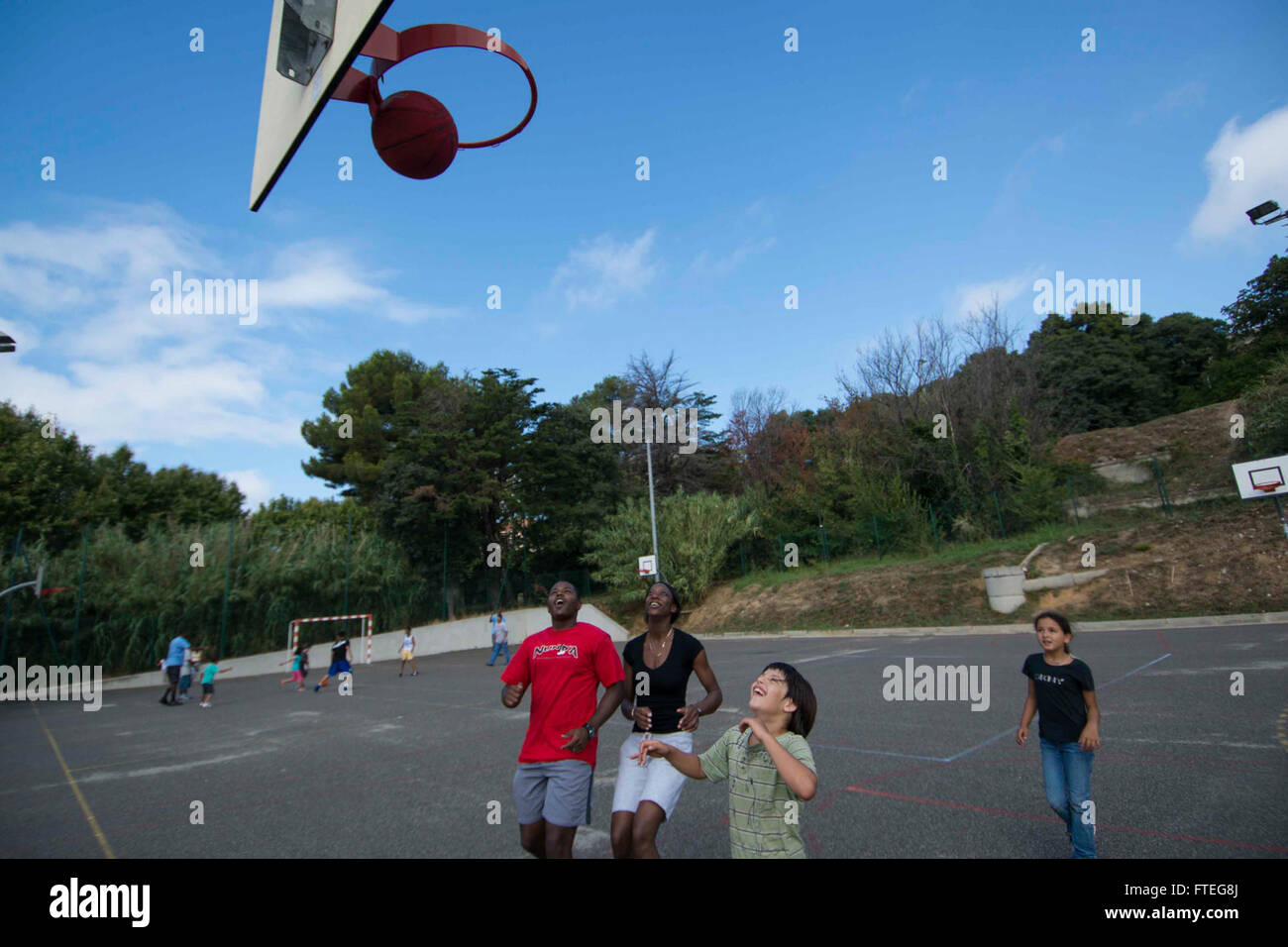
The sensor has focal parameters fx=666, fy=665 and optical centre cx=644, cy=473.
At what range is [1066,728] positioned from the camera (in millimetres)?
3963

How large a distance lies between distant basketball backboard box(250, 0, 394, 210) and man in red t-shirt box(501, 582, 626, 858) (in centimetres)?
272

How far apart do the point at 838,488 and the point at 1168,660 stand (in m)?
21.5

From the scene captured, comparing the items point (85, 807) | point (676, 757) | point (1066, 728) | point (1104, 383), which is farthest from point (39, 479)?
point (1104, 383)

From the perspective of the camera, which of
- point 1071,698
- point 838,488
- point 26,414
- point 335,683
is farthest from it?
point 26,414

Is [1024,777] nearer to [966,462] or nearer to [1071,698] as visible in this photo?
[1071,698]

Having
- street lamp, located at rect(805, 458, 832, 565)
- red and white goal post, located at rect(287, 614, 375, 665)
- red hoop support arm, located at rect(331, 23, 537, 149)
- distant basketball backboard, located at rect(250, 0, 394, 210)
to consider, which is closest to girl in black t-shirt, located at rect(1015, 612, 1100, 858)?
red hoop support arm, located at rect(331, 23, 537, 149)

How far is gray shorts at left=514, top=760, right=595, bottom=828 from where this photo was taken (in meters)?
3.62

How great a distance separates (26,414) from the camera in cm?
3572

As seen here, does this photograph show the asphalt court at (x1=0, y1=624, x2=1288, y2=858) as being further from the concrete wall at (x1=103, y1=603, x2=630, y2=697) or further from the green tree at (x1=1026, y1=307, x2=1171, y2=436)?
the green tree at (x1=1026, y1=307, x2=1171, y2=436)

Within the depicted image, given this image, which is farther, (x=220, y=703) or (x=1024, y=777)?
(x=220, y=703)

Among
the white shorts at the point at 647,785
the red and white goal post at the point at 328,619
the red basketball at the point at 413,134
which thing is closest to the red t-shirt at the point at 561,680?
the white shorts at the point at 647,785

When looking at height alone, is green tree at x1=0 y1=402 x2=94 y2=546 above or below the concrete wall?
above

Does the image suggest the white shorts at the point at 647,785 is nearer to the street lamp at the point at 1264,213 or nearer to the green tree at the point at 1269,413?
the street lamp at the point at 1264,213
